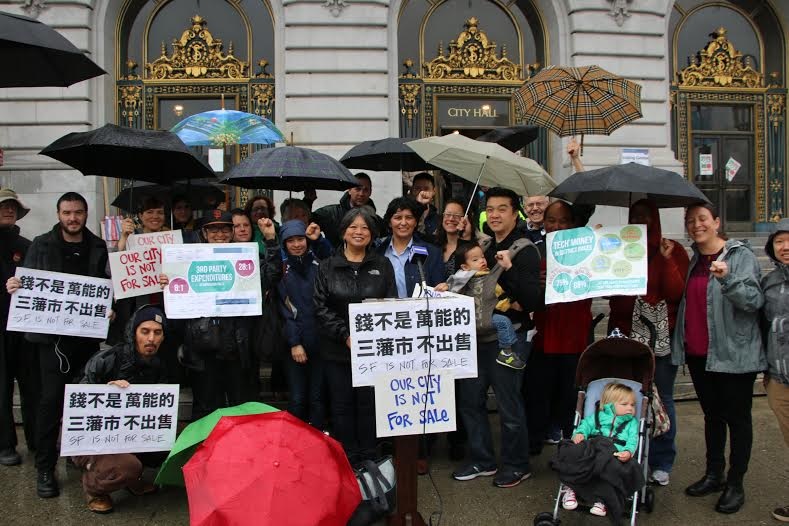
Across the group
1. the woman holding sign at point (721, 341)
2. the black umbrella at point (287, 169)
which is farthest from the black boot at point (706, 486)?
the black umbrella at point (287, 169)

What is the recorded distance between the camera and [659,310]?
189 inches

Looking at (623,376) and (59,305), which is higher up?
(59,305)

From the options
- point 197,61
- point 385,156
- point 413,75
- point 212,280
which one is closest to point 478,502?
point 212,280

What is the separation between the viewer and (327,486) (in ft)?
12.0

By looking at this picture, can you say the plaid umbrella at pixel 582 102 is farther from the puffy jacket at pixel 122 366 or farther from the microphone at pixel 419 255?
the puffy jacket at pixel 122 366

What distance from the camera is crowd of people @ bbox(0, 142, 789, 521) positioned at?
4.48 metres

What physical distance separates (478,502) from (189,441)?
2172 mm

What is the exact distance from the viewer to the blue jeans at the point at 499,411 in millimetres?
4879

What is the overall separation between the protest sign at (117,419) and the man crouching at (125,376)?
0.29ft

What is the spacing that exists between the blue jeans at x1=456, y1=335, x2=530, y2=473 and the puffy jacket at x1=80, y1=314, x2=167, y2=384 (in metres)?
2.49

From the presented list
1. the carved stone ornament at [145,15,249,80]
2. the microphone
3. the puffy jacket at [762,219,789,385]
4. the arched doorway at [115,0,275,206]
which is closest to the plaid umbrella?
the microphone

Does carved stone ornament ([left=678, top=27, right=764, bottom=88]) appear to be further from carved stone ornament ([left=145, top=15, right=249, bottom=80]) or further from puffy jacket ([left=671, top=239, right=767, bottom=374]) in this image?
puffy jacket ([left=671, top=239, right=767, bottom=374])

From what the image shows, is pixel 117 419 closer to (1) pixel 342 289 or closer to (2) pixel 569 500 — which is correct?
(1) pixel 342 289

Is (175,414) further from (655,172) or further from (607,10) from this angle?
(607,10)
